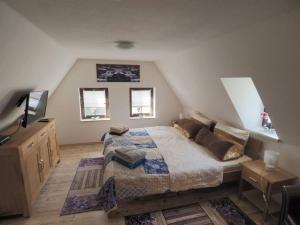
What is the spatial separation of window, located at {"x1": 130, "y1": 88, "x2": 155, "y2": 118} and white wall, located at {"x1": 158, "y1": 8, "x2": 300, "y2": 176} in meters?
1.98

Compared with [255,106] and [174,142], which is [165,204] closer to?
[174,142]

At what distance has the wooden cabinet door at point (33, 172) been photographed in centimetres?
223

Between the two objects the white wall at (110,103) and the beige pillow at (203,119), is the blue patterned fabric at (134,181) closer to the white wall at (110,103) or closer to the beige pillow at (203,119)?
the beige pillow at (203,119)

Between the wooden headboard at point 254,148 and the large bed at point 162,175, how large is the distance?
2 cm

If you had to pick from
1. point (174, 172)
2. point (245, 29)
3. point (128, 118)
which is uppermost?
point (245, 29)

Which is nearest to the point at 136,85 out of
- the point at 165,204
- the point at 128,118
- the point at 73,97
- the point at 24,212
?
the point at 128,118

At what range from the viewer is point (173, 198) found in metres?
2.45

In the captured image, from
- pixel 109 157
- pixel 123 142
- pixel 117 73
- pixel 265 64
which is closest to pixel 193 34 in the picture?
pixel 265 64

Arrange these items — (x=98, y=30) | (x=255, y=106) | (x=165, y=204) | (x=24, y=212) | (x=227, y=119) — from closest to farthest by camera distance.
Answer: (x=98, y=30) < (x=24, y=212) < (x=165, y=204) < (x=255, y=106) < (x=227, y=119)

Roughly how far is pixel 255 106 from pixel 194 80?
3.64 feet

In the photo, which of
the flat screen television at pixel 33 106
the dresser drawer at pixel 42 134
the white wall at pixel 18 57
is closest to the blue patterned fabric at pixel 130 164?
the dresser drawer at pixel 42 134

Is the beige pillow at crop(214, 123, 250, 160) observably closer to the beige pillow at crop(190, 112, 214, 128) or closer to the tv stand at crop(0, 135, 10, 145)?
the beige pillow at crop(190, 112, 214, 128)

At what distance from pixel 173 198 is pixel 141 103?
2930mm

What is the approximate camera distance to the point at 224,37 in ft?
6.16
